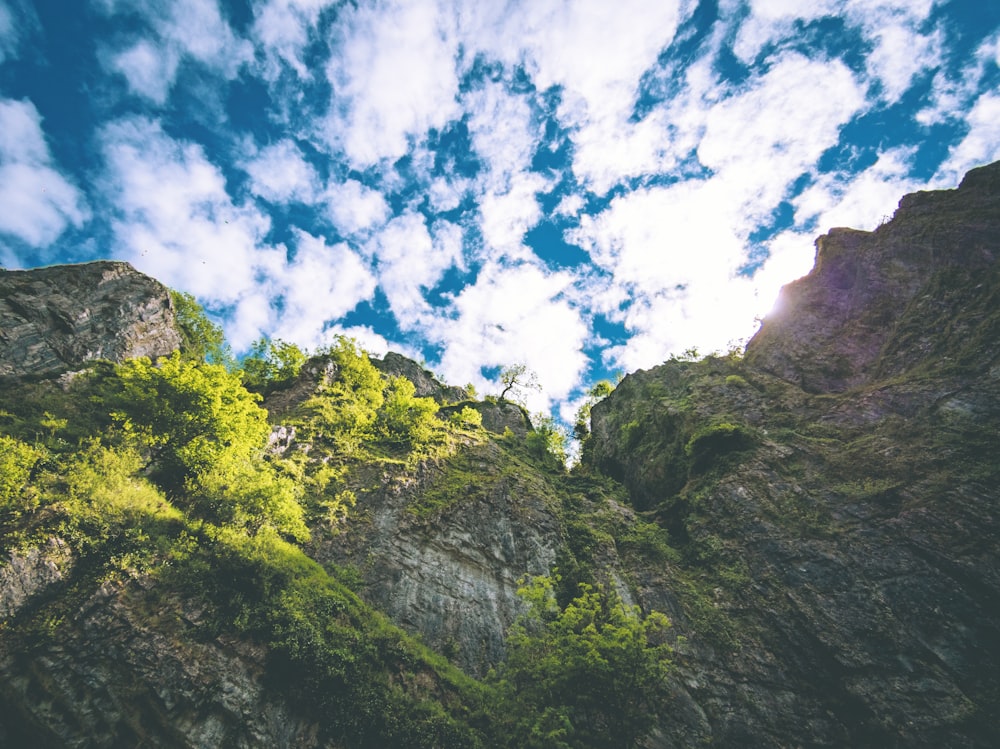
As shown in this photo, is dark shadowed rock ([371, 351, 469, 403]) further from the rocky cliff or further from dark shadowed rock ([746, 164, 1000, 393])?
dark shadowed rock ([746, 164, 1000, 393])

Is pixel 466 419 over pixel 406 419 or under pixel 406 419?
over

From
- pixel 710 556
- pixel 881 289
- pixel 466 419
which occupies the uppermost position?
pixel 881 289

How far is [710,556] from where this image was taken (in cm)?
2241

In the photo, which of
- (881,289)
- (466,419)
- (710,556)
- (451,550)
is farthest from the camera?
(466,419)

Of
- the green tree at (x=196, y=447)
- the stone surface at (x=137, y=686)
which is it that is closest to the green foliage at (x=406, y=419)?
the green tree at (x=196, y=447)

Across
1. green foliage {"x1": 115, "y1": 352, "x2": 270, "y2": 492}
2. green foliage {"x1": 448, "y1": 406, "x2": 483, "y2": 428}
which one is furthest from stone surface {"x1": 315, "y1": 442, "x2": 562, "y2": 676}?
green foliage {"x1": 448, "y1": 406, "x2": 483, "y2": 428}

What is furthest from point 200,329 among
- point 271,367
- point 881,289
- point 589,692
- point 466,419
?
point 881,289

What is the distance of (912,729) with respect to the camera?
14.0 m

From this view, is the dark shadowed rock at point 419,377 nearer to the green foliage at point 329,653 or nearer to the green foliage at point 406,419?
the green foliage at point 406,419

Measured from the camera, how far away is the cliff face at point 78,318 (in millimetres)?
22078

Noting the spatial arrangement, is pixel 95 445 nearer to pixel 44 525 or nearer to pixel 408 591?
pixel 44 525

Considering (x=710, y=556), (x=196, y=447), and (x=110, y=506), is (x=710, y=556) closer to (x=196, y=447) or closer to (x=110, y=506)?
(x=196, y=447)

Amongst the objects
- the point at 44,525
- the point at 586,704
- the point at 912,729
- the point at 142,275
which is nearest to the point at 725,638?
the point at 912,729

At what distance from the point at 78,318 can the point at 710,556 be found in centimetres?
3860
